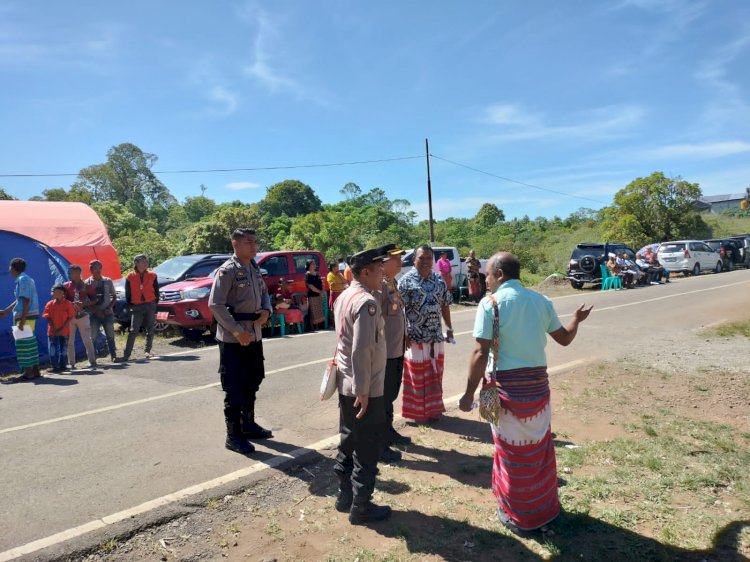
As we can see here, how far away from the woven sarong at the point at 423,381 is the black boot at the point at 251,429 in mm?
1520

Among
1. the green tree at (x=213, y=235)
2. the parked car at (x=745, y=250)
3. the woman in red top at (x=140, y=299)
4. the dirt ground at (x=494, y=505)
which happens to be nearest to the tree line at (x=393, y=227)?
the green tree at (x=213, y=235)

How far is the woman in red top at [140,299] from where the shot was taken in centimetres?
948

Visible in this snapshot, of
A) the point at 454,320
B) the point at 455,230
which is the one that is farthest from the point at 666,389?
the point at 455,230

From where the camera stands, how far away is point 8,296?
10047mm

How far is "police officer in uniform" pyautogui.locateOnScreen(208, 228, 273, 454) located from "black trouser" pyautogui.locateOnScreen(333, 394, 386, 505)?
56.9 inches

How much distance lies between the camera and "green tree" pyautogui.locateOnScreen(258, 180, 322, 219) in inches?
2921

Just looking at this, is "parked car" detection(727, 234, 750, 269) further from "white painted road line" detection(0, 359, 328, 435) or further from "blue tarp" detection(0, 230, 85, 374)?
"blue tarp" detection(0, 230, 85, 374)

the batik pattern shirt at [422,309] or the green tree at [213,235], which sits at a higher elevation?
the green tree at [213,235]

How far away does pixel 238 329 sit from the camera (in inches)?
180

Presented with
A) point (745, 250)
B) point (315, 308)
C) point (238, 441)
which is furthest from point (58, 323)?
point (745, 250)

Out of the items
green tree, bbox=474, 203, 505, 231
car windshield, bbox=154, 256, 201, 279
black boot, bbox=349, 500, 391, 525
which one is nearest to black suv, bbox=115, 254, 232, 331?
car windshield, bbox=154, 256, 201, 279

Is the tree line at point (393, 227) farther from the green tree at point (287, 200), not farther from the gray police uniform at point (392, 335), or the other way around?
the gray police uniform at point (392, 335)

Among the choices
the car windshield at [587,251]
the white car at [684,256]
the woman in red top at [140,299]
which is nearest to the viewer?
the woman in red top at [140,299]

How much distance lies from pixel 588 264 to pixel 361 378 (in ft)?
67.4
